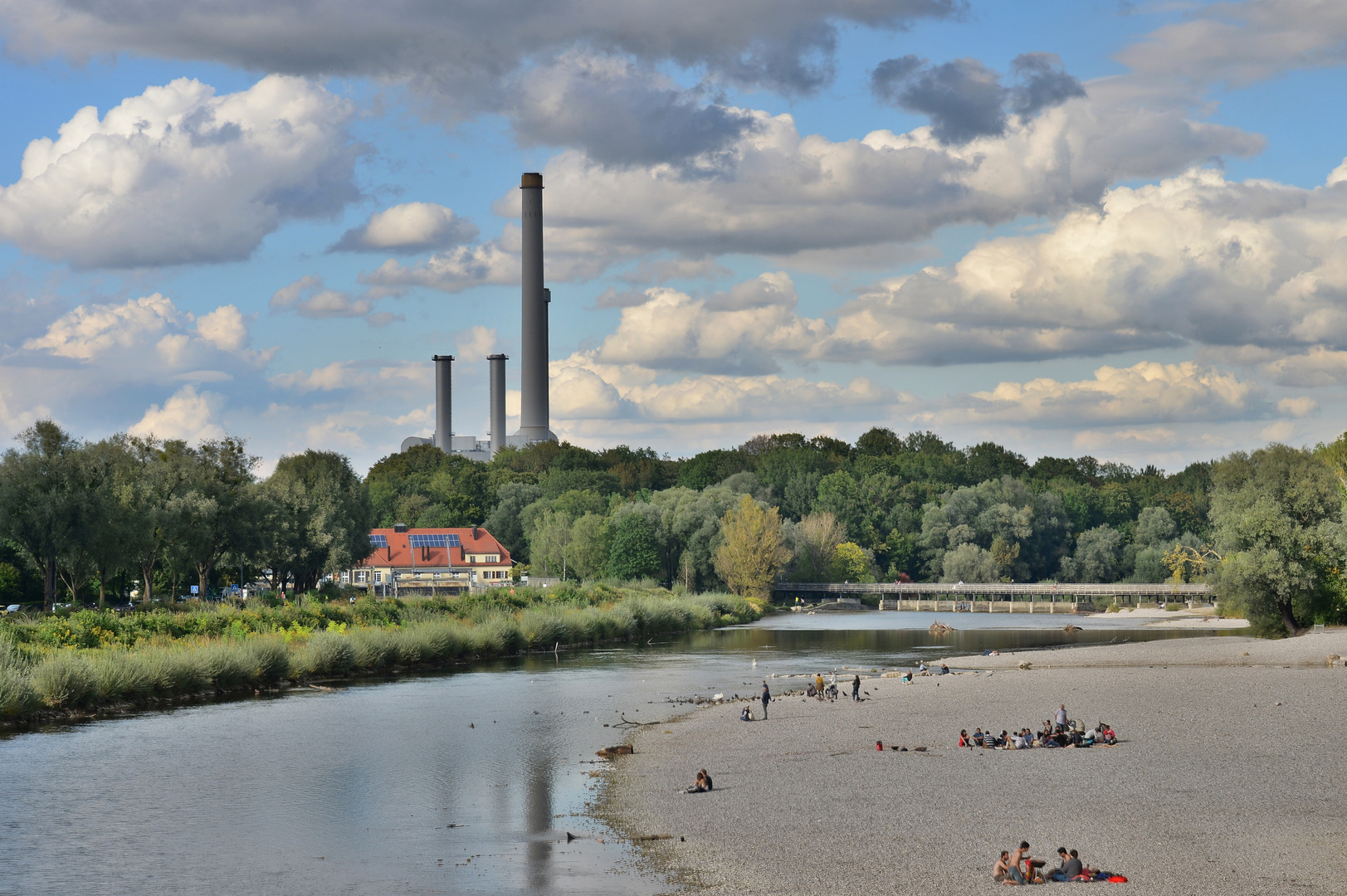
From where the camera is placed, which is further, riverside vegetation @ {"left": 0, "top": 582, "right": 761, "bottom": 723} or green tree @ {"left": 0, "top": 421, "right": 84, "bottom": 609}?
green tree @ {"left": 0, "top": 421, "right": 84, "bottom": 609}

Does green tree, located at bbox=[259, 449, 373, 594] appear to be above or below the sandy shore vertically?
above

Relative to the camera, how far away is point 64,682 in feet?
137

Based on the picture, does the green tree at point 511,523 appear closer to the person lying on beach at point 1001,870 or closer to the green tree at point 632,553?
Result: the green tree at point 632,553

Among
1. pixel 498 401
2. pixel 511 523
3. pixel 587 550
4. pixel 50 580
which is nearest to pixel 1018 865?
pixel 50 580

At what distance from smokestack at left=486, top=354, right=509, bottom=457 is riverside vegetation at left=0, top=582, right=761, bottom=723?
99441 mm

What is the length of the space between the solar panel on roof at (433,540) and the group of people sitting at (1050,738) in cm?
11227

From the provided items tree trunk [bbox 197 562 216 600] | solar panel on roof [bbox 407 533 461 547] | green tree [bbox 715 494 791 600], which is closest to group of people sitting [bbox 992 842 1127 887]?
tree trunk [bbox 197 562 216 600]

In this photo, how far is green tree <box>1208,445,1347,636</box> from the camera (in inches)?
2625

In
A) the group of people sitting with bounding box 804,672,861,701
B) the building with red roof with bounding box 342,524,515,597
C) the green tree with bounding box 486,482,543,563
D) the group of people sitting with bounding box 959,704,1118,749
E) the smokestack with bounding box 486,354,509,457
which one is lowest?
the group of people sitting with bounding box 804,672,861,701

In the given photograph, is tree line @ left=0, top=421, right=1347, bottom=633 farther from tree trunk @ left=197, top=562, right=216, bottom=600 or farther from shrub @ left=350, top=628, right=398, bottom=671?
shrub @ left=350, top=628, right=398, bottom=671

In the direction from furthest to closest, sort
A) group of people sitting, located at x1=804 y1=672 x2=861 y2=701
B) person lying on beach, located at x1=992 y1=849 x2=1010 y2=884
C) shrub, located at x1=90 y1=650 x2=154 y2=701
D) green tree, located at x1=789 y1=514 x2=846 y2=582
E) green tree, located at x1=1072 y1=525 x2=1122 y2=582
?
green tree, located at x1=1072 y1=525 x2=1122 y2=582 → green tree, located at x1=789 y1=514 x2=846 y2=582 → group of people sitting, located at x1=804 y1=672 x2=861 y2=701 → shrub, located at x1=90 y1=650 x2=154 y2=701 → person lying on beach, located at x1=992 y1=849 x2=1010 y2=884

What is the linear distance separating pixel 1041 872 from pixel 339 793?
17.3m

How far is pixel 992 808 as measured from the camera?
25.2m

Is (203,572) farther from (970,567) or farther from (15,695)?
(970,567)
